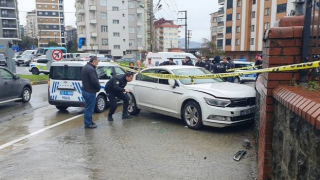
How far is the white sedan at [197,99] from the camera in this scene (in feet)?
21.7

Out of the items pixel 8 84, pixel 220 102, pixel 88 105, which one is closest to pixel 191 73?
pixel 220 102

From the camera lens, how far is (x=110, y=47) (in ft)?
227

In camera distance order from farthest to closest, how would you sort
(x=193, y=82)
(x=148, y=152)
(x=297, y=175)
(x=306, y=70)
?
1. (x=193, y=82)
2. (x=148, y=152)
3. (x=306, y=70)
4. (x=297, y=175)

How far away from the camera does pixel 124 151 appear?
5.65m

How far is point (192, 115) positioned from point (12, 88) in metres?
7.50

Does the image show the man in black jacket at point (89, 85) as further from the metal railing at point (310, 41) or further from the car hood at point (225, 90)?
the metal railing at point (310, 41)

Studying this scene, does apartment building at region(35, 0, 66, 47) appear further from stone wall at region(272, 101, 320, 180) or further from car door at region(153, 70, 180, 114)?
stone wall at region(272, 101, 320, 180)

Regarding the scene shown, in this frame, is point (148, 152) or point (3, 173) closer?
point (3, 173)

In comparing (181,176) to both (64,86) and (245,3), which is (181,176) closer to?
(64,86)

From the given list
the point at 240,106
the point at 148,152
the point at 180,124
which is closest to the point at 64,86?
the point at 180,124

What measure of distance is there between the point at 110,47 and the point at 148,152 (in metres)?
65.8

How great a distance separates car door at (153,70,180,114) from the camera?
7.60 metres

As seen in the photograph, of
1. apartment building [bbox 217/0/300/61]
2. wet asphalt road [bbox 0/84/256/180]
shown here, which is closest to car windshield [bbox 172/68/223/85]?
wet asphalt road [bbox 0/84/256/180]

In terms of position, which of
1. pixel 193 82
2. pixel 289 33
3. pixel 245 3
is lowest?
pixel 193 82
